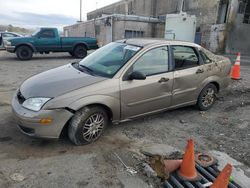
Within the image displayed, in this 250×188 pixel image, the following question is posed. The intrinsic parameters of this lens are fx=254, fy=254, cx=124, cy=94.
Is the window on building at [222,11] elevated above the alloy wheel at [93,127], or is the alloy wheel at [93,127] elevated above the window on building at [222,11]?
the window on building at [222,11]

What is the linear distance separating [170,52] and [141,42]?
22.9 inches

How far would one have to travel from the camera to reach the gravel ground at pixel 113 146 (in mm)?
3158

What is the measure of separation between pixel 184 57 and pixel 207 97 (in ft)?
3.85

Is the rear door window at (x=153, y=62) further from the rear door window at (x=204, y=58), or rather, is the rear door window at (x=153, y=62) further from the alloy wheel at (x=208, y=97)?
the alloy wheel at (x=208, y=97)

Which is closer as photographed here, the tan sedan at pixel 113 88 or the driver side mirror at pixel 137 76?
the tan sedan at pixel 113 88

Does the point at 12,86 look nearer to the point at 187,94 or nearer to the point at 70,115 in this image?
the point at 70,115

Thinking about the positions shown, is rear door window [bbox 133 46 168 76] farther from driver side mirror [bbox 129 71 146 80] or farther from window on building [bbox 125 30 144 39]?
window on building [bbox 125 30 144 39]

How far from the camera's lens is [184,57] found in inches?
198

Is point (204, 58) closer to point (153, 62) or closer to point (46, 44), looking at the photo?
point (153, 62)

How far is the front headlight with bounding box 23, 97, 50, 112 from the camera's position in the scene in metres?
3.56

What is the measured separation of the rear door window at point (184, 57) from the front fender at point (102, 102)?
4.91 feet

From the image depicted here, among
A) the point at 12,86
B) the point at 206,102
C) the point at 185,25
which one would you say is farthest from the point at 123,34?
the point at 206,102

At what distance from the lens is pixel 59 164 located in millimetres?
3426

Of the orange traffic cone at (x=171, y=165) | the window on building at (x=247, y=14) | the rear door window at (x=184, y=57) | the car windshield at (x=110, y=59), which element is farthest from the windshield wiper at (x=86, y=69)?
the window on building at (x=247, y=14)
